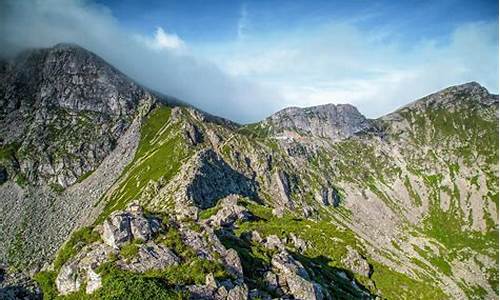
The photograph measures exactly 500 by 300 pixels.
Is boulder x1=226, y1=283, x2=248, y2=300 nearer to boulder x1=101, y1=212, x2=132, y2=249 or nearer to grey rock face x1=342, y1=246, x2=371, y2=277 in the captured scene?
boulder x1=101, y1=212, x2=132, y2=249

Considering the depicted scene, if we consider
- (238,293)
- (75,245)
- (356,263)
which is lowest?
(356,263)

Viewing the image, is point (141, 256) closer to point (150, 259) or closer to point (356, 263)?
point (150, 259)

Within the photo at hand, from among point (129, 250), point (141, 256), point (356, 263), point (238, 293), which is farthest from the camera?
point (356, 263)

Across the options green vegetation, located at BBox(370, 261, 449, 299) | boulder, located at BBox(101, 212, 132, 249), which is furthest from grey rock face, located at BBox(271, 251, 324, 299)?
green vegetation, located at BBox(370, 261, 449, 299)

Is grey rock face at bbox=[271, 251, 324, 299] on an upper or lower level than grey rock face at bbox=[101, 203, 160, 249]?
lower

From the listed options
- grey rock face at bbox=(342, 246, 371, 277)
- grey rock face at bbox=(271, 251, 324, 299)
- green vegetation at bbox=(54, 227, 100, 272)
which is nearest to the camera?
green vegetation at bbox=(54, 227, 100, 272)

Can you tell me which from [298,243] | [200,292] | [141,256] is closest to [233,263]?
[200,292]

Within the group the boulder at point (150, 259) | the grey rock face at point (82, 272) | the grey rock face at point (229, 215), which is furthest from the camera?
the grey rock face at point (229, 215)

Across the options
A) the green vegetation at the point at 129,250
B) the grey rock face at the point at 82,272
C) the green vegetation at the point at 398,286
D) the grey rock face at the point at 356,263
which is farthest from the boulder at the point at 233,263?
the grey rock face at the point at 356,263

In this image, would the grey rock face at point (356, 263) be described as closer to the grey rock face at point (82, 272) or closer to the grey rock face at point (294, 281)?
the grey rock face at point (294, 281)

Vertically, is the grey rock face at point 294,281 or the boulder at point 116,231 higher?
the boulder at point 116,231

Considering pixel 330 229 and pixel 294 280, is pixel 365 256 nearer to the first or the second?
pixel 330 229

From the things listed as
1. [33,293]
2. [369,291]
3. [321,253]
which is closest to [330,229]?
[321,253]
